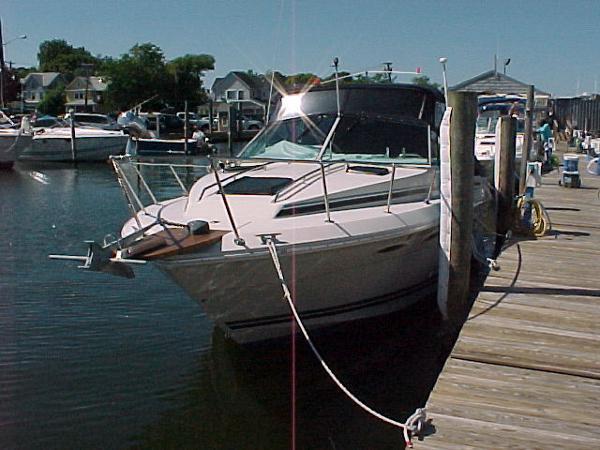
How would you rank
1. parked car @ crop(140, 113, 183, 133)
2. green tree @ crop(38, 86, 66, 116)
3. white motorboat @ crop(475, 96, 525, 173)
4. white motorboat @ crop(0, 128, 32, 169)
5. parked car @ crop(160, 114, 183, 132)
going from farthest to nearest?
green tree @ crop(38, 86, 66, 116) → parked car @ crop(160, 114, 183, 132) → parked car @ crop(140, 113, 183, 133) → white motorboat @ crop(0, 128, 32, 169) → white motorboat @ crop(475, 96, 525, 173)

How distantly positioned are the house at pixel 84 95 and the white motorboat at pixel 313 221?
64.1 metres

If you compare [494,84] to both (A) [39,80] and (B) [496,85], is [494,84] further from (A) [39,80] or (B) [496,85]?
(A) [39,80]

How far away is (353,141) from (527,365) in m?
3.77

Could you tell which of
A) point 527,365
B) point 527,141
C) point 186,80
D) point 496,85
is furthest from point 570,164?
point 186,80

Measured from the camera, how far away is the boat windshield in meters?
7.98

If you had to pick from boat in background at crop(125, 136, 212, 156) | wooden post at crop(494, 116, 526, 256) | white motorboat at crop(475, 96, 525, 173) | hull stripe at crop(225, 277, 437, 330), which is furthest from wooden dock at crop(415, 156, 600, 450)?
boat in background at crop(125, 136, 212, 156)

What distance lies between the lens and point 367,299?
696 centimetres

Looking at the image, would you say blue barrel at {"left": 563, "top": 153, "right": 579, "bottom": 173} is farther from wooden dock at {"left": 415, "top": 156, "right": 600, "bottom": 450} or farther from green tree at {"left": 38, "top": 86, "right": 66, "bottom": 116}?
green tree at {"left": 38, "top": 86, "right": 66, "bottom": 116}

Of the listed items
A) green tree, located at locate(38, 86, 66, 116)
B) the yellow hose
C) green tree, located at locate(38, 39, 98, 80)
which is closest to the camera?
the yellow hose

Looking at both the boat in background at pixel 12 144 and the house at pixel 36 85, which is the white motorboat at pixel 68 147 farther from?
the house at pixel 36 85

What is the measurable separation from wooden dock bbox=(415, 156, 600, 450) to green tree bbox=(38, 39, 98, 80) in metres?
97.6

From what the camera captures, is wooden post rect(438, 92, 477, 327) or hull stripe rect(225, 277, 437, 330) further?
wooden post rect(438, 92, 477, 327)

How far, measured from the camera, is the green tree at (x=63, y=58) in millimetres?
112562

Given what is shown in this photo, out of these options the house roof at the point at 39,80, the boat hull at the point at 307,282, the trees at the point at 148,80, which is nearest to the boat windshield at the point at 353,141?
the boat hull at the point at 307,282
